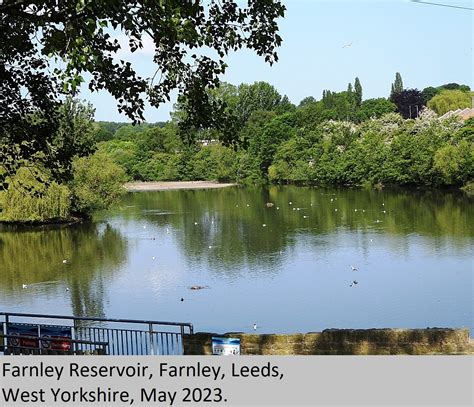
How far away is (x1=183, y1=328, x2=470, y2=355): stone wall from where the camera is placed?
31.4 ft

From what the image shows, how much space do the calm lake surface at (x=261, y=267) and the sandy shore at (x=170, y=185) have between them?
33.9m

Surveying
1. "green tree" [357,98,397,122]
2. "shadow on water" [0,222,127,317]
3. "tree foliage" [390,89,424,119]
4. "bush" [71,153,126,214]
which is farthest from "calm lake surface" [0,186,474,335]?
"tree foliage" [390,89,424,119]

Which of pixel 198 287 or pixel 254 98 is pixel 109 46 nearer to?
pixel 198 287

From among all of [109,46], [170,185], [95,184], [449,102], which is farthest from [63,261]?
[449,102]

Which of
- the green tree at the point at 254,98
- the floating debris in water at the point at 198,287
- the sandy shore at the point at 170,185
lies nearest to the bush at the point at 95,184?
the floating debris in water at the point at 198,287

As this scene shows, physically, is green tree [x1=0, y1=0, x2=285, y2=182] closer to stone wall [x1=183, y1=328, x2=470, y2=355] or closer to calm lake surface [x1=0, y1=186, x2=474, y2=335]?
stone wall [x1=183, y1=328, x2=470, y2=355]

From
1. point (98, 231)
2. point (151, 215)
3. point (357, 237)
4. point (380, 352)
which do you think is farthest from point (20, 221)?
point (380, 352)

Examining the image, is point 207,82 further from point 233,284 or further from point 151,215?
point 151,215

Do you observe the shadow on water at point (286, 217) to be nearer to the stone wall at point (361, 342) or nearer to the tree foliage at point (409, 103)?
the stone wall at point (361, 342)

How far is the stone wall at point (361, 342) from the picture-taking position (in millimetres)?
9568

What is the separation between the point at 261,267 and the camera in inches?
1266

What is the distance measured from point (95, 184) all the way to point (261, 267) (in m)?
22.8

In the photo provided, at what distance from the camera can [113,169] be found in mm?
52875
